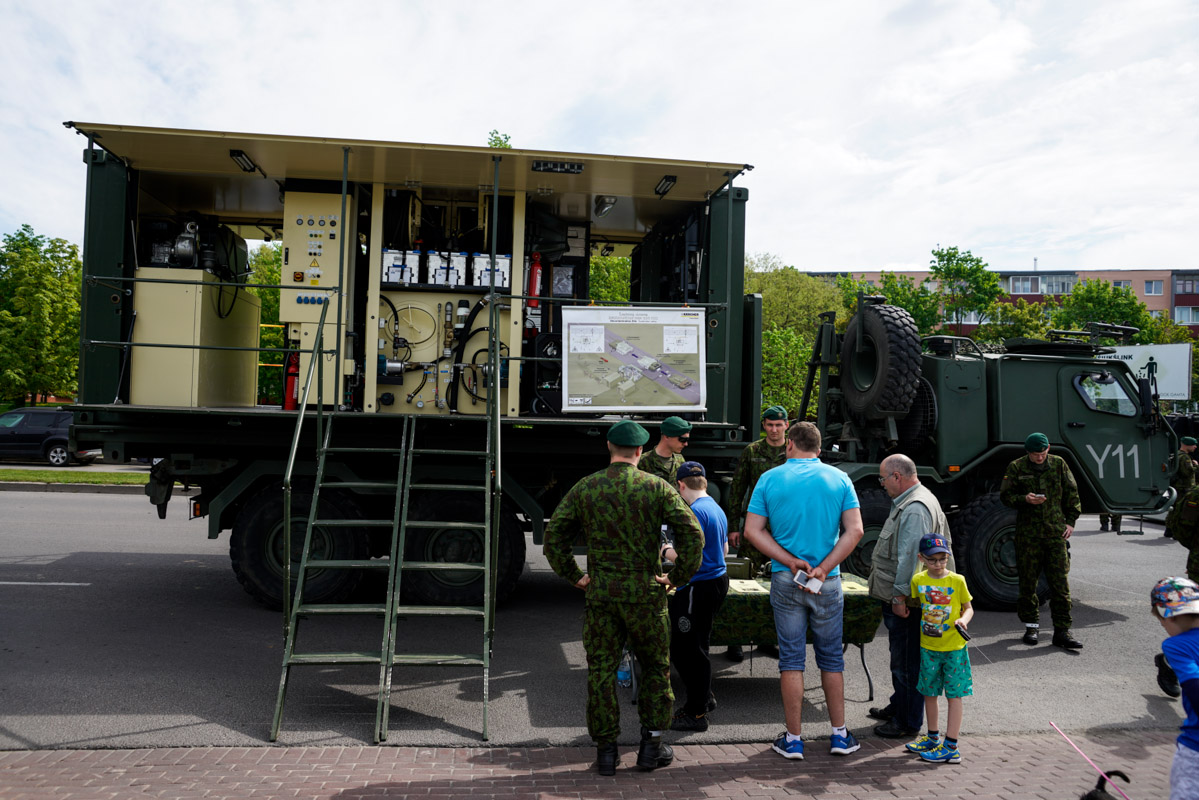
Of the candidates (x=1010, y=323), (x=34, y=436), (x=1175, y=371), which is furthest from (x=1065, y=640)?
(x=1010, y=323)

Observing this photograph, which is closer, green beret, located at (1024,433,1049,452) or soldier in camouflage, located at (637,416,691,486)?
soldier in camouflage, located at (637,416,691,486)

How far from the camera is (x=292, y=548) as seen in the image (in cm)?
779

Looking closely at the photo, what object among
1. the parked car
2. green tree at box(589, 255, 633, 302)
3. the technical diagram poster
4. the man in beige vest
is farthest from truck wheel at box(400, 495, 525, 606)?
the parked car

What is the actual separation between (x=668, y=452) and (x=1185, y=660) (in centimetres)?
351

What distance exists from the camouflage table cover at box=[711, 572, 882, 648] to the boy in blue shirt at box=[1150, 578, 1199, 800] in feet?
8.34

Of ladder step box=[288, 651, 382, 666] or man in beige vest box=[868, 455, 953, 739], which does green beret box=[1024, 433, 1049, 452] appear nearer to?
man in beige vest box=[868, 455, 953, 739]

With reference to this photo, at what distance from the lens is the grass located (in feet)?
57.0

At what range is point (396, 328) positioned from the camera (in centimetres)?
843

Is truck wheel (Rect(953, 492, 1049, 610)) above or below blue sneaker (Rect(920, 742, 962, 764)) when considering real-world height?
above

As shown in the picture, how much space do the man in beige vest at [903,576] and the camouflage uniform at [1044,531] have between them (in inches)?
114

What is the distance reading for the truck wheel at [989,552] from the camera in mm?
8555

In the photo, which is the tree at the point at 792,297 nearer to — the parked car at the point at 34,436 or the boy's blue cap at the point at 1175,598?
the parked car at the point at 34,436

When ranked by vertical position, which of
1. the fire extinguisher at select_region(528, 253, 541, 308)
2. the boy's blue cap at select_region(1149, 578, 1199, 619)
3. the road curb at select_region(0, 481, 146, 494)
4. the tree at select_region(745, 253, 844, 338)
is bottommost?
the road curb at select_region(0, 481, 146, 494)

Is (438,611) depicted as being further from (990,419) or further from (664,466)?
(990,419)
